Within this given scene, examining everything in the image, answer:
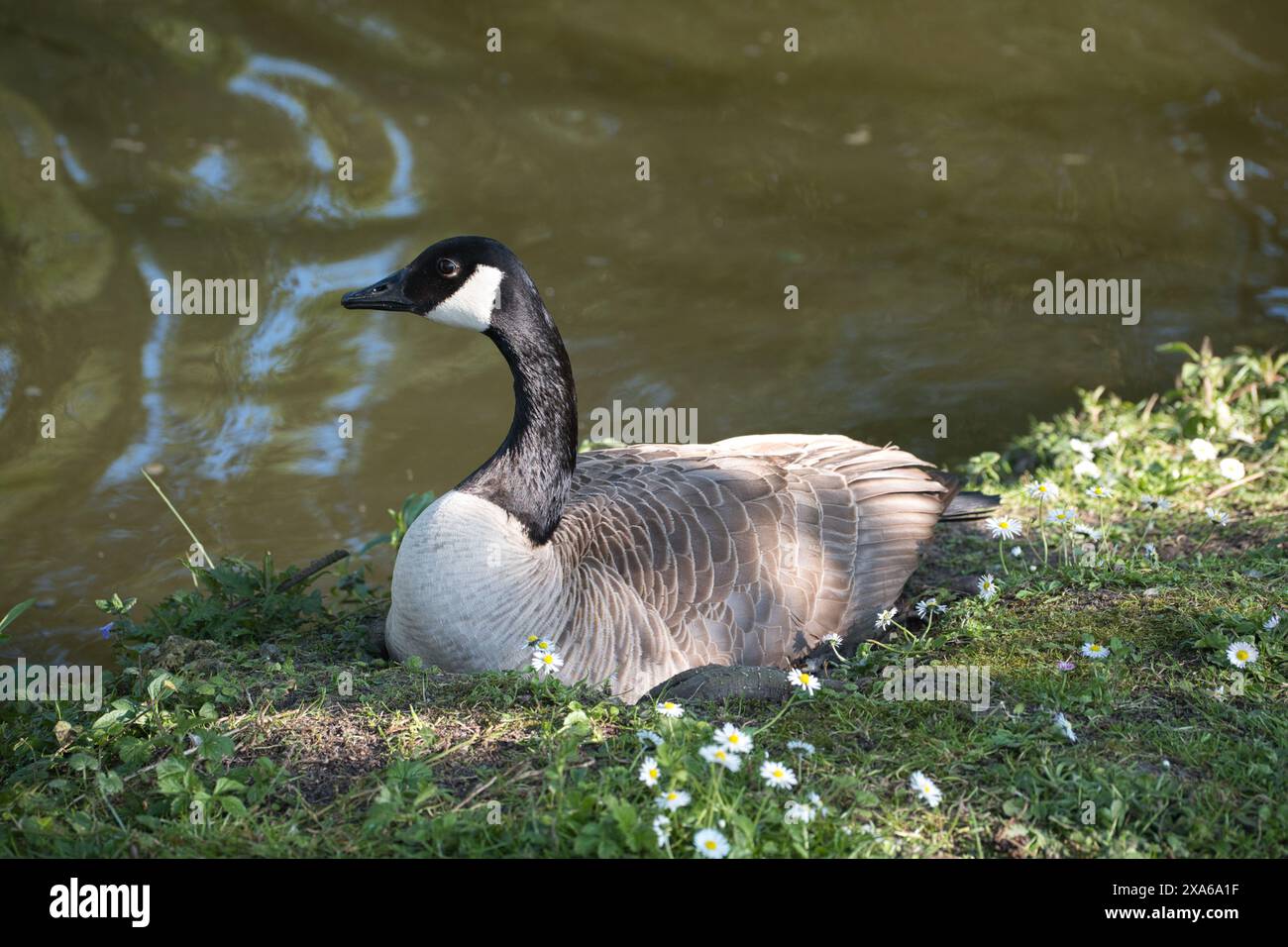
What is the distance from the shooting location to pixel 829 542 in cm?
530

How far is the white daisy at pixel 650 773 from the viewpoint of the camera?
3244 millimetres

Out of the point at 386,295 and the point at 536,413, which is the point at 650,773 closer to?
the point at 536,413

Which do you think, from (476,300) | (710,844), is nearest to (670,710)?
(710,844)

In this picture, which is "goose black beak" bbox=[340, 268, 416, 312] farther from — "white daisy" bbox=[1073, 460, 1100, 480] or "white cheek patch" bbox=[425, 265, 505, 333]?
"white daisy" bbox=[1073, 460, 1100, 480]

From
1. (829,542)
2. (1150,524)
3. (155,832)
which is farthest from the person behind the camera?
(1150,524)

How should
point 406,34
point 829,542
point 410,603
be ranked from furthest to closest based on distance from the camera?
point 406,34 → point 829,542 → point 410,603

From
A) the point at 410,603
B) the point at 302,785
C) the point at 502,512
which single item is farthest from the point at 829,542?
the point at 302,785

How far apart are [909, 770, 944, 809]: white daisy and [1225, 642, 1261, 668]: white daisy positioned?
1379 mm

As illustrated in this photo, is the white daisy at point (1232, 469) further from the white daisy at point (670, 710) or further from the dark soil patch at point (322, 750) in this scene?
the dark soil patch at point (322, 750)

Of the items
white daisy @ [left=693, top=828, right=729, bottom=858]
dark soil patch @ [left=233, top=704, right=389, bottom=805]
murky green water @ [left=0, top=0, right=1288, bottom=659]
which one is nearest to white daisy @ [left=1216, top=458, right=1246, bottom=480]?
murky green water @ [left=0, top=0, right=1288, bottom=659]

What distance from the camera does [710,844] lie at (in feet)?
9.95

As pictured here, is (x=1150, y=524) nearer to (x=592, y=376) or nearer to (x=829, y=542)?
(x=829, y=542)

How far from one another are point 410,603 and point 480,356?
461 cm

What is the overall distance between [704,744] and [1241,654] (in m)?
1.94
